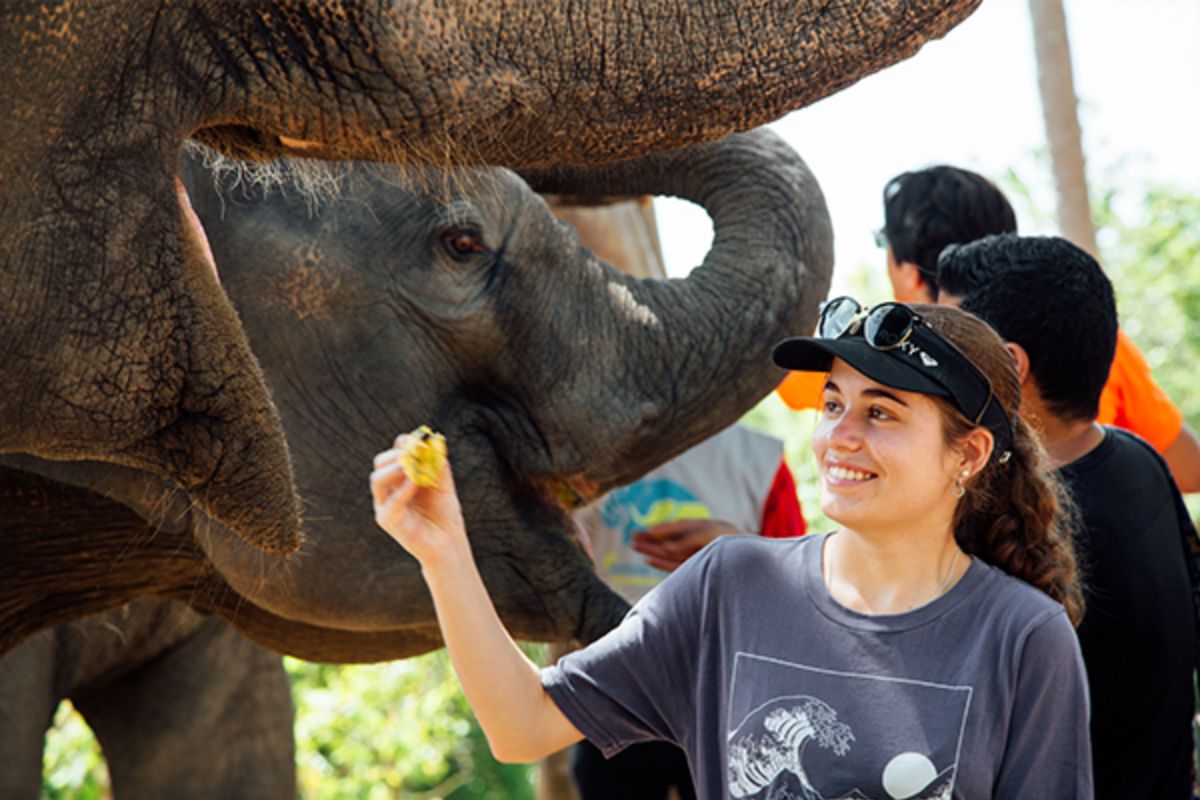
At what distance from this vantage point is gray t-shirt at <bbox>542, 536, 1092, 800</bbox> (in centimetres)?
219

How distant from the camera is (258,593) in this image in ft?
11.5

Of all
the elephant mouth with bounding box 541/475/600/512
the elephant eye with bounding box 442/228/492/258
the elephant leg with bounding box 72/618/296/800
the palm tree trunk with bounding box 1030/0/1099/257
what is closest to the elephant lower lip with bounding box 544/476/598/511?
the elephant mouth with bounding box 541/475/600/512

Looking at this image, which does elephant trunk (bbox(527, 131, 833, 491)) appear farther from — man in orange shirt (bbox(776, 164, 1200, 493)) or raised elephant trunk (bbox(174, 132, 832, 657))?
man in orange shirt (bbox(776, 164, 1200, 493))

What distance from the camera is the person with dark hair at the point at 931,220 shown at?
386cm

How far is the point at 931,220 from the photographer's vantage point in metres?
3.88

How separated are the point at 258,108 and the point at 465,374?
154cm

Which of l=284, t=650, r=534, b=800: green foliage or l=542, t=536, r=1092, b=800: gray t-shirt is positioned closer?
l=542, t=536, r=1092, b=800: gray t-shirt

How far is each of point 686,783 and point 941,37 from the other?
105 inches

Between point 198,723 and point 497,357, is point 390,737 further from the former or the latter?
point 497,357

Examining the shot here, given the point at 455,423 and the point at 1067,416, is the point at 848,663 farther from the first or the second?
the point at 455,423

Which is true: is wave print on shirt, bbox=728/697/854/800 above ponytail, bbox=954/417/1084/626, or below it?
below

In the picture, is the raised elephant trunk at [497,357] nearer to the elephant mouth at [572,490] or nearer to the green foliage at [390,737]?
the elephant mouth at [572,490]

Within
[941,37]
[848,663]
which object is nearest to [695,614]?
[848,663]

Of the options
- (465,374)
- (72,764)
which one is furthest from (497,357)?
(72,764)
